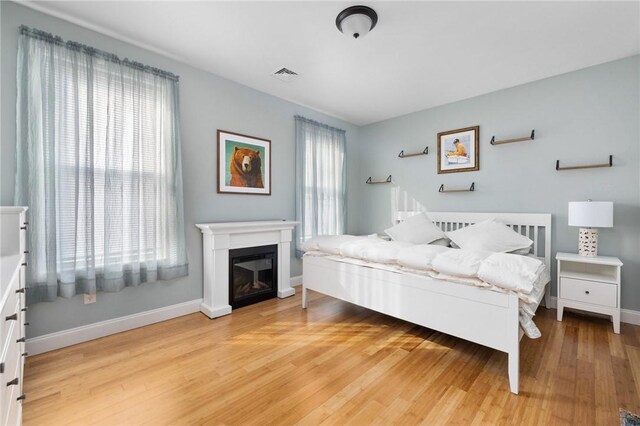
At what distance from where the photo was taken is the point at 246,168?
351cm

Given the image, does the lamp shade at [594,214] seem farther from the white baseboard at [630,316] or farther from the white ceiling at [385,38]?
the white ceiling at [385,38]

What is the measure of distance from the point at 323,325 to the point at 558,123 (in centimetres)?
347

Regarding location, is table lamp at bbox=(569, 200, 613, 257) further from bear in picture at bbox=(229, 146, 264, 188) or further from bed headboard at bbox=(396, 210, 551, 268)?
bear in picture at bbox=(229, 146, 264, 188)

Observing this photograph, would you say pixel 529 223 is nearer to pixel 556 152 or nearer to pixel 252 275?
pixel 556 152

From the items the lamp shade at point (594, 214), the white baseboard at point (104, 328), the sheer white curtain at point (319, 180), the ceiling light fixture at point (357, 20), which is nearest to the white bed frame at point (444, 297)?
the lamp shade at point (594, 214)

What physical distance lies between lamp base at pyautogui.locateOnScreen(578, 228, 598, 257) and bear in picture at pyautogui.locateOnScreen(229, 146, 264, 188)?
365 centimetres

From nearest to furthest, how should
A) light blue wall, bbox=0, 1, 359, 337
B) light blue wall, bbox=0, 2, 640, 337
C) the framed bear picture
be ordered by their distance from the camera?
light blue wall, bbox=0, 1, 359, 337
light blue wall, bbox=0, 2, 640, 337
the framed bear picture

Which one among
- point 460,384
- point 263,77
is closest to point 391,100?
point 263,77

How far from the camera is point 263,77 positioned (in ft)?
10.7

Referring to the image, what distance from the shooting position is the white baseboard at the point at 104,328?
2162 millimetres

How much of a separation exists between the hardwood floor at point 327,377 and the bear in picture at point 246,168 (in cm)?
170

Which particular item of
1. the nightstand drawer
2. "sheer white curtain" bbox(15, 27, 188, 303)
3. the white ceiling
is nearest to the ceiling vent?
the white ceiling

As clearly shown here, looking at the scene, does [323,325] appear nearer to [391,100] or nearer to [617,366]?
[617,366]

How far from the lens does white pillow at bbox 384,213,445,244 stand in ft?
11.6
